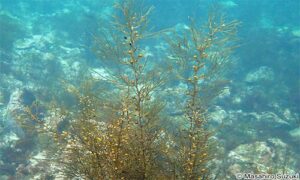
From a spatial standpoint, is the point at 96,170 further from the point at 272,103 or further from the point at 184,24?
the point at 184,24

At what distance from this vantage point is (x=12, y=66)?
18.9 meters

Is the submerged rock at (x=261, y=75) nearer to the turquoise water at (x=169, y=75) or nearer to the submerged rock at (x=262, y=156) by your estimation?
the turquoise water at (x=169, y=75)

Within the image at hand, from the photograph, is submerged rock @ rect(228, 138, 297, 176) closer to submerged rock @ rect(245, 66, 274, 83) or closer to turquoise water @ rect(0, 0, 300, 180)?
turquoise water @ rect(0, 0, 300, 180)

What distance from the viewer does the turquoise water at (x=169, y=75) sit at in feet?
40.0

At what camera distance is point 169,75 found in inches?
303

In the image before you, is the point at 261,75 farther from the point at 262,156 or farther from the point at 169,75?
the point at 169,75

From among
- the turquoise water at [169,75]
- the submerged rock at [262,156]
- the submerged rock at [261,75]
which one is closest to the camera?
the submerged rock at [262,156]

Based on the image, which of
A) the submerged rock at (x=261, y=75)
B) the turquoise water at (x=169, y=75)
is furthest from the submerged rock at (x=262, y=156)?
the submerged rock at (x=261, y=75)

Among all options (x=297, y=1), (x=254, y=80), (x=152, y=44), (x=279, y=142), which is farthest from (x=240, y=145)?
(x=297, y=1)

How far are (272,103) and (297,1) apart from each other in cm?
1582

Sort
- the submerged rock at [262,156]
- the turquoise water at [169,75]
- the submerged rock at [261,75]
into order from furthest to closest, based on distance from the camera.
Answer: the submerged rock at [261,75] < the turquoise water at [169,75] < the submerged rock at [262,156]

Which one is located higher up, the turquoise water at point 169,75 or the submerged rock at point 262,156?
the turquoise water at point 169,75

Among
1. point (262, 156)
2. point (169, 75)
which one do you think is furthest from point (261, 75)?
point (169, 75)

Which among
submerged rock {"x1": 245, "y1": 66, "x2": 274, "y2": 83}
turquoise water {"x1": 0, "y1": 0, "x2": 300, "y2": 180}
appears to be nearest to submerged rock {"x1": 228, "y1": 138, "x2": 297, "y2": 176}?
turquoise water {"x1": 0, "y1": 0, "x2": 300, "y2": 180}
